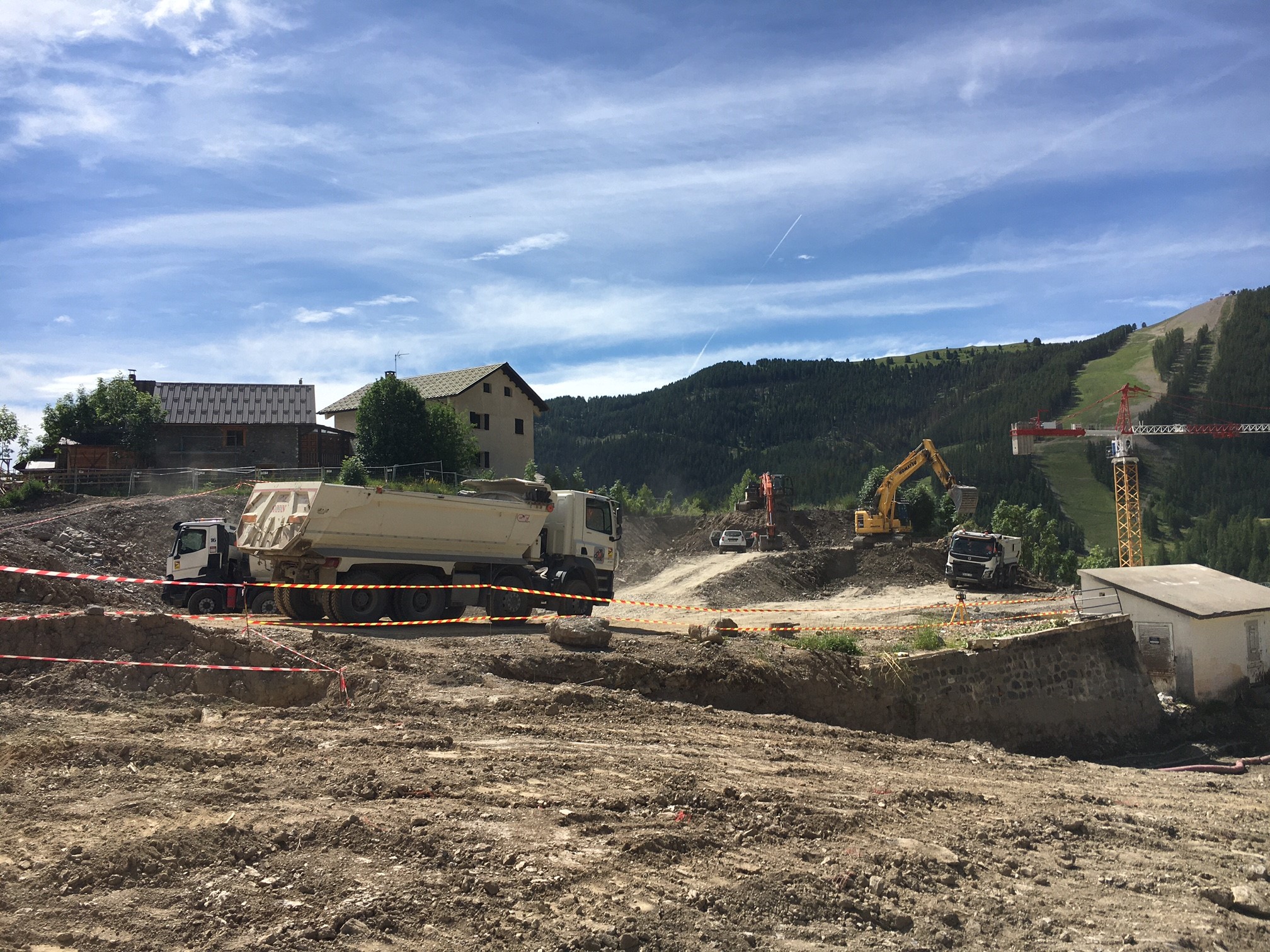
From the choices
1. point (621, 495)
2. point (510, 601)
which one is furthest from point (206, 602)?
point (621, 495)

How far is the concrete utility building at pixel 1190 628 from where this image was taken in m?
18.6

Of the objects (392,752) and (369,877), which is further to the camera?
(392,752)

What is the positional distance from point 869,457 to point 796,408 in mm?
17210

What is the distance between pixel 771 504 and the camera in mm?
41938

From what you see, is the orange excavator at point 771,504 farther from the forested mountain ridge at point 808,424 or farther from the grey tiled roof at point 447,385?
the forested mountain ridge at point 808,424

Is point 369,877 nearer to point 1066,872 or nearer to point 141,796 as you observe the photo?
point 141,796

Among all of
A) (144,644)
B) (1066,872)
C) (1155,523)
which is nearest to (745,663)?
(1066,872)

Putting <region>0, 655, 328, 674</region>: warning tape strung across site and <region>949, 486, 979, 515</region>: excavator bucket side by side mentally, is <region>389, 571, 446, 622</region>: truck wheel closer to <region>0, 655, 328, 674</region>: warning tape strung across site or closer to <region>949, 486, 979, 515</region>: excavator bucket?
<region>0, 655, 328, 674</region>: warning tape strung across site

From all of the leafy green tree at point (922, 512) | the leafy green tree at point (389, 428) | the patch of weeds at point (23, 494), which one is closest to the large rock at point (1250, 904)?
the patch of weeds at point (23, 494)

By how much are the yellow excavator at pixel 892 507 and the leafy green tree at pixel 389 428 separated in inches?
767

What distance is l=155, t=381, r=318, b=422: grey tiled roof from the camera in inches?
1559

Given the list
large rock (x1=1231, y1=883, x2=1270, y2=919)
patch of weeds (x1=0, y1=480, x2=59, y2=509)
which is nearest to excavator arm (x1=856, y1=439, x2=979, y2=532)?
large rock (x1=1231, y1=883, x2=1270, y2=919)

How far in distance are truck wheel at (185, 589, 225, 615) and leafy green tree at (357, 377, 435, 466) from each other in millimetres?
18570

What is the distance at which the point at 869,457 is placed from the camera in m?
148
